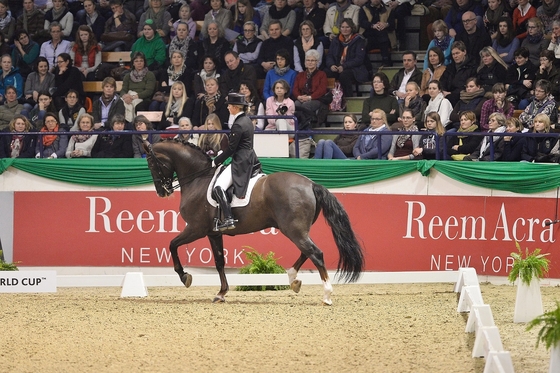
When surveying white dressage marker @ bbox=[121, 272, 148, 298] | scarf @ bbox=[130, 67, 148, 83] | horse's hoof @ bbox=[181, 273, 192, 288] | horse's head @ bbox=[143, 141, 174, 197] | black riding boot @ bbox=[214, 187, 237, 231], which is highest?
scarf @ bbox=[130, 67, 148, 83]

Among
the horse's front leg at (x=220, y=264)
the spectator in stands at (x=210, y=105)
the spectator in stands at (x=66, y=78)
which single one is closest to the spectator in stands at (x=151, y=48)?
the spectator in stands at (x=66, y=78)

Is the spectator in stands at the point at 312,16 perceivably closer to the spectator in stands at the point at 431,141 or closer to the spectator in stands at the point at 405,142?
the spectator in stands at the point at 405,142

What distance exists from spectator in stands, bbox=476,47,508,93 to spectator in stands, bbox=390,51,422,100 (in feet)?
A: 3.80

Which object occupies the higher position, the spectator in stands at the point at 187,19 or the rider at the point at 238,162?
the spectator in stands at the point at 187,19

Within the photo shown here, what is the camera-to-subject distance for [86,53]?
19.1 m

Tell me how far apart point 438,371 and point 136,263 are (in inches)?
315

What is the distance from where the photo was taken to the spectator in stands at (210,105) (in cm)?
1612

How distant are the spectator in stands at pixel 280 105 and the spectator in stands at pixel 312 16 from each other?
223cm

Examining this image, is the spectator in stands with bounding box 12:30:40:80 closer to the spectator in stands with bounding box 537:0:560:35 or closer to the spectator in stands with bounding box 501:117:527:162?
the spectator in stands with bounding box 537:0:560:35

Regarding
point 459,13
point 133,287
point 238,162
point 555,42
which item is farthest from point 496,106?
point 133,287

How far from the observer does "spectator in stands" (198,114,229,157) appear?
14758 mm

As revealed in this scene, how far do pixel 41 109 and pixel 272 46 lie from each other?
4249 mm

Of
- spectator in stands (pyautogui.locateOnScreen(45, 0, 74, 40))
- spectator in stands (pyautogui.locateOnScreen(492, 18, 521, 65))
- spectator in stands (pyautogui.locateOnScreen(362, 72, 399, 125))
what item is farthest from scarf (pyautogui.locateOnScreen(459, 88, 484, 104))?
spectator in stands (pyautogui.locateOnScreen(45, 0, 74, 40))

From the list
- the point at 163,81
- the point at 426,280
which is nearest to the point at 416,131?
the point at 426,280
